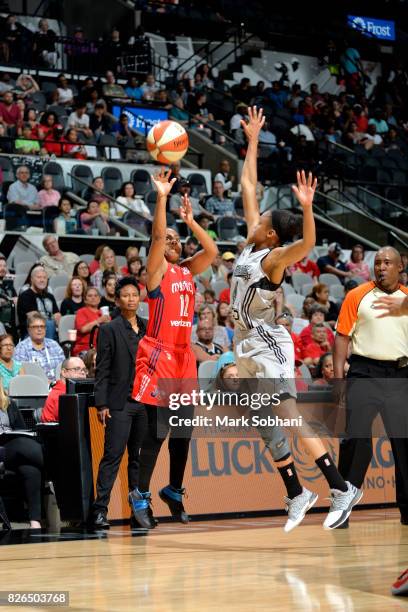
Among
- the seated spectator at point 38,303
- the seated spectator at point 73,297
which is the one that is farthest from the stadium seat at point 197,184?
the seated spectator at point 38,303

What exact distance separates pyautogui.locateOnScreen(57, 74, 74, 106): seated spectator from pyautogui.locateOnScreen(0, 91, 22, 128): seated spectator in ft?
6.02

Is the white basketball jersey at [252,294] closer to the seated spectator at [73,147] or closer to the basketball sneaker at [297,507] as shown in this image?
the basketball sneaker at [297,507]

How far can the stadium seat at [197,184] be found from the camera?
19.0m

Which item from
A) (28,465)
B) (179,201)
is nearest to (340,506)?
(28,465)

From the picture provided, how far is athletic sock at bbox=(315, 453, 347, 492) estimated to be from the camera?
6.92 meters

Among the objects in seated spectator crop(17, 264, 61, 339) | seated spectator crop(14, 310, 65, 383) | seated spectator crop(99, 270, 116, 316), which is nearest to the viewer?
seated spectator crop(14, 310, 65, 383)

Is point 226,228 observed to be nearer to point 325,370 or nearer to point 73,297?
point 73,297

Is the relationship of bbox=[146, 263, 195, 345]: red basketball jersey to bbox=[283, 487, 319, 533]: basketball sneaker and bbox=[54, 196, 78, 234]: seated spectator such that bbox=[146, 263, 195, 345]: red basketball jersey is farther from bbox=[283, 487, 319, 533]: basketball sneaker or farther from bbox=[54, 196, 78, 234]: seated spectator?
bbox=[54, 196, 78, 234]: seated spectator

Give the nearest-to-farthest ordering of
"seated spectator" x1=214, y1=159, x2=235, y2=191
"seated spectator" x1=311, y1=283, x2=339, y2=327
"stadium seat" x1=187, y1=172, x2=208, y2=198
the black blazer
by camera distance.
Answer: the black blazer → "seated spectator" x1=311, y1=283, x2=339, y2=327 → "stadium seat" x1=187, y1=172, x2=208, y2=198 → "seated spectator" x1=214, y1=159, x2=235, y2=191

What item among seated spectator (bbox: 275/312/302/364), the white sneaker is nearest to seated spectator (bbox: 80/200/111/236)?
seated spectator (bbox: 275/312/302/364)

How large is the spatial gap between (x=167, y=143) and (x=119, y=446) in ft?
7.89

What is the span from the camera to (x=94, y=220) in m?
15.8

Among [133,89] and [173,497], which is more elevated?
[133,89]

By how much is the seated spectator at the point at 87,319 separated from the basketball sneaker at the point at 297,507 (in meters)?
5.33
